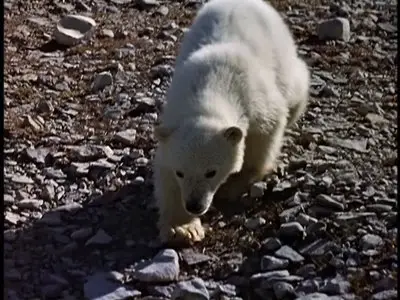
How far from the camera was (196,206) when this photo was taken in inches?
216

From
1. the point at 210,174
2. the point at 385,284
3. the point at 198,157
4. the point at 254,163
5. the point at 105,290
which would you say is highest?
the point at 198,157

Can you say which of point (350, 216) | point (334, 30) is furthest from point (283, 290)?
point (334, 30)

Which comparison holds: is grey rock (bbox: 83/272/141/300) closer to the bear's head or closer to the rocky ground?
the rocky ground

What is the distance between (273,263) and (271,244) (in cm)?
22

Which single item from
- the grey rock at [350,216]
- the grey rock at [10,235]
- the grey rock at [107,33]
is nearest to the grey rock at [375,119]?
the grey rock at [350,216]

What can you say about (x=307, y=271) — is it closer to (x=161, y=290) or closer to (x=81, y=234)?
(x=161, y=290)

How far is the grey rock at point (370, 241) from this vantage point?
5406 mm

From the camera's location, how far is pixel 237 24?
256 inches

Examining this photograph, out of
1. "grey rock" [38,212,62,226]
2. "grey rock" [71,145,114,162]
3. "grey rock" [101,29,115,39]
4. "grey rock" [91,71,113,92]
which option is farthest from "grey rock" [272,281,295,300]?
"grey rock" [101,29,115,39]

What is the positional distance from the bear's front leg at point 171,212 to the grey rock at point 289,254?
505mm

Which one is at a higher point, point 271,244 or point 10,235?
point 271,244

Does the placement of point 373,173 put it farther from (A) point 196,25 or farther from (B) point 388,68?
(B) point 388,68

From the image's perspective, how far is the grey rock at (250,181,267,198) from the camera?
19.9 feet

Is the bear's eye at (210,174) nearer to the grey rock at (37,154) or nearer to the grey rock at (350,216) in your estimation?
the grey rock at (350,216)
